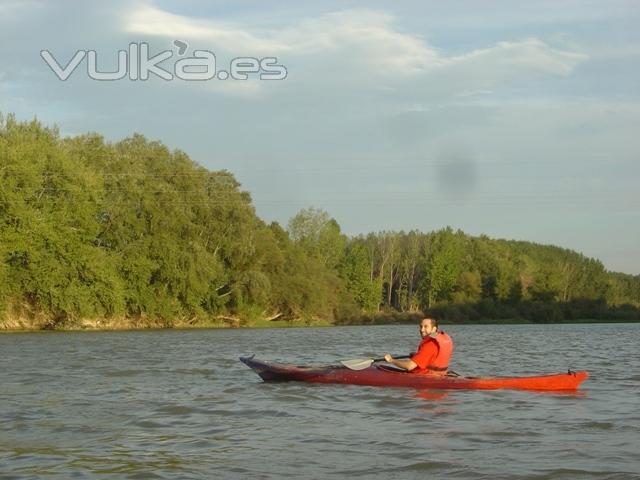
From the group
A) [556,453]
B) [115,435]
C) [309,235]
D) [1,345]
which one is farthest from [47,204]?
[309,235]

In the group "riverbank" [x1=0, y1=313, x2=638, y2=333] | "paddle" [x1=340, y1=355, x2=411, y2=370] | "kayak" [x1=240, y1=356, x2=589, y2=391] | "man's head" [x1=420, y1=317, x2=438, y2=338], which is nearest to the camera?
"kayak" [x1=240, y1=356, x2=589, y2=391]

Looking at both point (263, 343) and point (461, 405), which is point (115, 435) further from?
point (263, 343)

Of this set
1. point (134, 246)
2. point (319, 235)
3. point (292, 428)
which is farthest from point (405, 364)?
Answer: point (319, 235)

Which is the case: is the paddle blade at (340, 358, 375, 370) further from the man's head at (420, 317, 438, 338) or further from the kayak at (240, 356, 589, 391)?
the man's head at (420, 317, 438, 338)

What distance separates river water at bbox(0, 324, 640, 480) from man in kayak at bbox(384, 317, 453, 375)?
42 centimetres

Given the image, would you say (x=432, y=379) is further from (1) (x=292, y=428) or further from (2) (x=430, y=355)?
(1) (x=292, y=428)

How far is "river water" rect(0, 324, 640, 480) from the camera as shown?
8.59 meters

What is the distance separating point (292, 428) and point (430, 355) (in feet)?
12.9

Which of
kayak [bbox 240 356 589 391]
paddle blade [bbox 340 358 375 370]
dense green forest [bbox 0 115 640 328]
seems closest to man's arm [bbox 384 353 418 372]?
kayak [bbox 240 356 589 391]

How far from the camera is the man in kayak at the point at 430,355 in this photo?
46.8ft

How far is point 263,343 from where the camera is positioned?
3136cm

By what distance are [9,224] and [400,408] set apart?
28934mm

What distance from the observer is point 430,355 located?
1436 centimetres

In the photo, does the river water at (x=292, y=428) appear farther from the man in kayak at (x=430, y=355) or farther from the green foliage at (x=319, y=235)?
the green foliage at (x=319, y=235)
